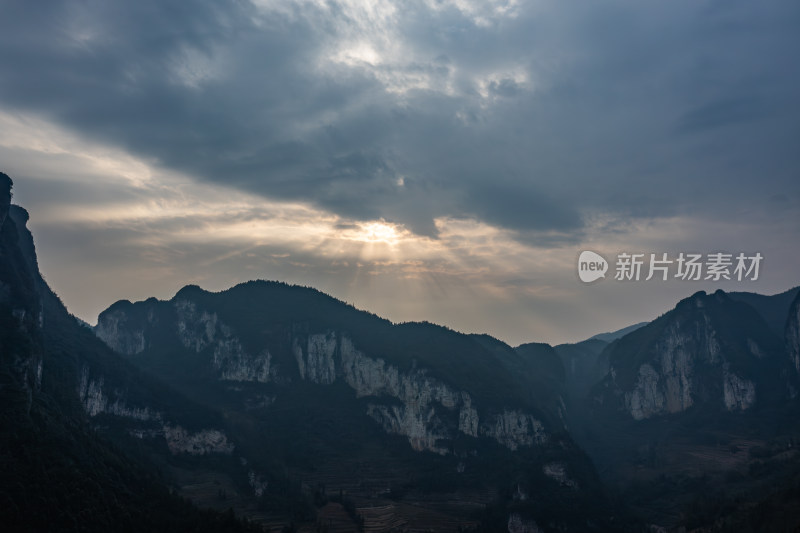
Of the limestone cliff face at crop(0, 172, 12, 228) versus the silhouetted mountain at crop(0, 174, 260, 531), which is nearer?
the silhouetted mountain at crop(0, 174, 260, 531)

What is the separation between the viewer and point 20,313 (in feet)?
448

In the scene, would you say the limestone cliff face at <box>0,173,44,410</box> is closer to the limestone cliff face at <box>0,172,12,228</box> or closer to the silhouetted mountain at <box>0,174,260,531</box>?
the limestone cliff face at <box>0,172,12,228</box>

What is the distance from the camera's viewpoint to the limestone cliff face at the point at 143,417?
18862 centimetres

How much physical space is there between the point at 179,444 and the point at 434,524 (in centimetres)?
9342

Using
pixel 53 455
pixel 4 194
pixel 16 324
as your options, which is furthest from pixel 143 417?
pixel 53 455

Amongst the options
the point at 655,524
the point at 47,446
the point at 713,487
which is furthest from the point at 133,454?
the point at 713,487

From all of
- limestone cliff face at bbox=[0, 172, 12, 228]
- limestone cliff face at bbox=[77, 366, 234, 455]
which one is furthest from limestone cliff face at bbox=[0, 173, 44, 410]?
limestone cliff face at bbox=[77, 366, 234, 455]

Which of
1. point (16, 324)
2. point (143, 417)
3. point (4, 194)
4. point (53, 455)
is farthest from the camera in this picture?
point (143, 417)

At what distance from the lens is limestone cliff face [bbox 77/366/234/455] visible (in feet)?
619

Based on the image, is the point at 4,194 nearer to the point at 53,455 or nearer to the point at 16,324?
the point at 16,324

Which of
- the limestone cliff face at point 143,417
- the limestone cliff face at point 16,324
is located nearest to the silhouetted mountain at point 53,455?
the limestone cliff face at point 16,324

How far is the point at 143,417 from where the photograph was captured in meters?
196

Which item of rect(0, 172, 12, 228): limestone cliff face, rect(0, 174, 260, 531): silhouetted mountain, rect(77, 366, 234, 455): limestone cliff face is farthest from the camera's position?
rect(77, 366, 234, 455): limestone cliff face

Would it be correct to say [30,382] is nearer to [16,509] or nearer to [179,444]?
[16,509]
